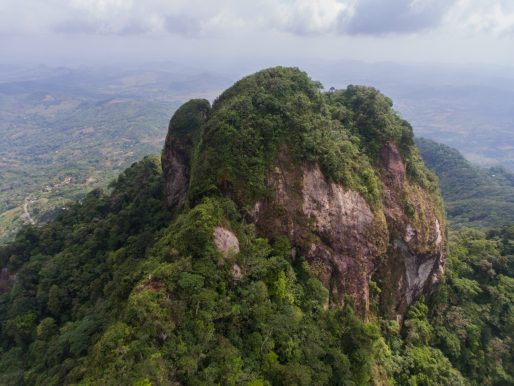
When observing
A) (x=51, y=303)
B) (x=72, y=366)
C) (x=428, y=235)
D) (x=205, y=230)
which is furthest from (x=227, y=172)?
(x=51, y=303)

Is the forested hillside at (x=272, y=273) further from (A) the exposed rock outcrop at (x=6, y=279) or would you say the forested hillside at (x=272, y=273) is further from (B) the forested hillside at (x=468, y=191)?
(B) the forested hillside at (x=468, y=191)

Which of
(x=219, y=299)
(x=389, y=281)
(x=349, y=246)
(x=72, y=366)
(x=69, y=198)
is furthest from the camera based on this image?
(x=69, y=198)

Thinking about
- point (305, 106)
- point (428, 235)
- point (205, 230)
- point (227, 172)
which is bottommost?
point (428, 235)

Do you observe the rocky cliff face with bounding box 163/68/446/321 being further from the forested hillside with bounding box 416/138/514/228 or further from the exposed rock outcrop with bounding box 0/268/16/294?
the forested hillside with bounding box 416/138/514/228

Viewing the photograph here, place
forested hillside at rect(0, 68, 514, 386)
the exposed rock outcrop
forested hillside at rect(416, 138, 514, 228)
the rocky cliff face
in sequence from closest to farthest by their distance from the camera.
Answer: forested hillside at rect(0, 68, 514, 386)
the rocky cliff face
the exposed rock outcrop
forested hillside at rect(416, 138, 514, 228)

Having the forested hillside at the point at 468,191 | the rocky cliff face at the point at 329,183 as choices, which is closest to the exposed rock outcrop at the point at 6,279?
the rocky cliff face at the point at 329,183

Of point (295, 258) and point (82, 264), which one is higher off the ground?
point (295, 258)

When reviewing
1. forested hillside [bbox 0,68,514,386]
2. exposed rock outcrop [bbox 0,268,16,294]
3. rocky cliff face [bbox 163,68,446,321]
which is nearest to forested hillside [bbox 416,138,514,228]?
forested hillside [bbox 0,68,514,386]

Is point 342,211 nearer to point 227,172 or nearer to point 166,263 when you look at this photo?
point 227,172

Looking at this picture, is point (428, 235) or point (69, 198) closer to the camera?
point (428, 235)
